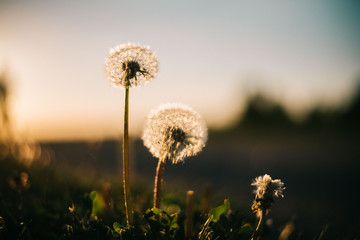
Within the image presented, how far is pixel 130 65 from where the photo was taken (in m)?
1.91

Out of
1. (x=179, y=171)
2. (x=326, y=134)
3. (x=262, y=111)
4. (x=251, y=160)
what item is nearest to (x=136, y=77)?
(x=179, y=171)

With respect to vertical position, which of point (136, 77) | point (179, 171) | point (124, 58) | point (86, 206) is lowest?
point (179, 171)

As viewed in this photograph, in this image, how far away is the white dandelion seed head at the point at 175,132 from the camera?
2.10m

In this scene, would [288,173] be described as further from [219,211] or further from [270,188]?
[270,188]

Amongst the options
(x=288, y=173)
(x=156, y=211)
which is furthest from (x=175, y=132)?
(x=288, y=173)

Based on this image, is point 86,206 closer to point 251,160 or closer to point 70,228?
point 70,228

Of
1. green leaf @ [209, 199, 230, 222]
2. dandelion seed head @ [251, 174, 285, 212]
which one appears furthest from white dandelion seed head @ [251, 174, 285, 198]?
green leaf @ [209, 199, 230, 222]

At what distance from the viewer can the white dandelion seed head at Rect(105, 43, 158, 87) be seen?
6.20ft

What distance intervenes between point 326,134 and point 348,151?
22.1 ft

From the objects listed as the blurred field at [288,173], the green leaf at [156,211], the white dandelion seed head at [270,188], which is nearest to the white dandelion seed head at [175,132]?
the green leaf at [156,211]

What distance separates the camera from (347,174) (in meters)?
10.8

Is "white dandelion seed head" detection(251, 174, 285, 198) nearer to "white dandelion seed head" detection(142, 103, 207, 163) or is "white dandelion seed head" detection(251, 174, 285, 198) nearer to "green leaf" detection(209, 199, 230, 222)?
"green leaf" detection(209, 199, 230, 222)

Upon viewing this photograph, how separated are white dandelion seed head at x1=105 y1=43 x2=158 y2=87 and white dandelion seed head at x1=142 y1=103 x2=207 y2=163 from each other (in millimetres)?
379

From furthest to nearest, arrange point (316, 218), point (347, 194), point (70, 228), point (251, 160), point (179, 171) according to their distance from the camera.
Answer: point (251, 160), point (179, 171), point (347, 194), point (316, 218), point (70, 228)
